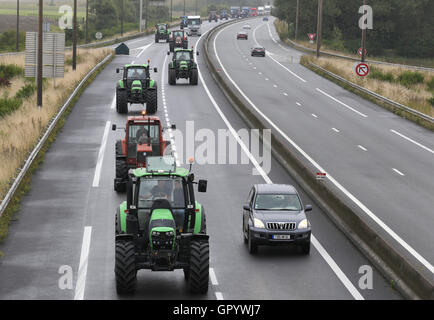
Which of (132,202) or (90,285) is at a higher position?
(132,202)

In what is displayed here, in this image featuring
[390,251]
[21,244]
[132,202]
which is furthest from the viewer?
[21,244]

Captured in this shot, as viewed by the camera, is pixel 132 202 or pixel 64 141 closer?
pixel 132 202

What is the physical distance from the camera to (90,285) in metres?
18.4

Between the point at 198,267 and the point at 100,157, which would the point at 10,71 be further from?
the point at 198,267

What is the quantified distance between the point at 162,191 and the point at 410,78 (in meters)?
57.6

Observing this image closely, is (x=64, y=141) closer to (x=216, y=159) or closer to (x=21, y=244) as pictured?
(x=216, y=159)

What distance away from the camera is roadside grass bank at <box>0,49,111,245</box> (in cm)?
2730

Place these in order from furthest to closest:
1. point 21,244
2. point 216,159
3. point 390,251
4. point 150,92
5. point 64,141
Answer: point 150,92
point 64,141
point 216,159
point 21,244
point 390,251

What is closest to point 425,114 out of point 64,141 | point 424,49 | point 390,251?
point 64,141

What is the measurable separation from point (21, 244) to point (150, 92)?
82.8ft

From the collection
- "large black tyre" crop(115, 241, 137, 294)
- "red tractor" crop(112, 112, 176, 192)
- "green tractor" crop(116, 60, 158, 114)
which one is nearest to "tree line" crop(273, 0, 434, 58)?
"green tractor" crop(116, 60, 158, 114)

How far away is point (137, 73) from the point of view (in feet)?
156

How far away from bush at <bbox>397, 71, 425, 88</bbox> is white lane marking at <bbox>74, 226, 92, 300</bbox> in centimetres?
5142

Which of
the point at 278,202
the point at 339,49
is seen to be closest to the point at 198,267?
the point at 278,202
